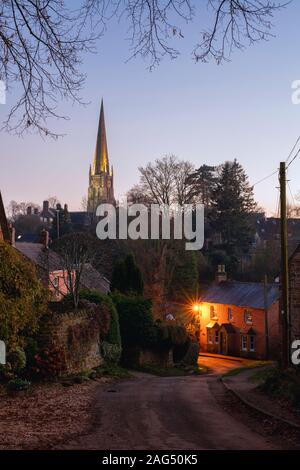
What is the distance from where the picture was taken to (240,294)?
4903cm

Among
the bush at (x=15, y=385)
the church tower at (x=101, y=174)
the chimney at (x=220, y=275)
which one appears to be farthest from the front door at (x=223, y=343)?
the church tower at (x=101, y=174)

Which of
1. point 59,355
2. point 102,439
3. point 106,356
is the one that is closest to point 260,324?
point 106,356

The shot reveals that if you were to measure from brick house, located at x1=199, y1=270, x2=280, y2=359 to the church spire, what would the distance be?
9277 centimetres

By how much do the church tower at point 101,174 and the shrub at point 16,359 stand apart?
302 feet

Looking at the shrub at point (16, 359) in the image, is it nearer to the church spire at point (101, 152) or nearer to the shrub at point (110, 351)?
the shrub at point (110, 351)

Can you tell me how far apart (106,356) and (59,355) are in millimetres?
6706

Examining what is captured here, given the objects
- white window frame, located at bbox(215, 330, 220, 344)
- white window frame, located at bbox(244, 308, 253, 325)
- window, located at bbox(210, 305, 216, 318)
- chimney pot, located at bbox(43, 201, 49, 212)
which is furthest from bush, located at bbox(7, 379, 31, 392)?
chimney pot, located at bbox(43, 201, 49, 212)

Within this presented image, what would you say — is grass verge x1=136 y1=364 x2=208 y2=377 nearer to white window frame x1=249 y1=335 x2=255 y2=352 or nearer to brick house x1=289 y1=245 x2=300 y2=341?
brick house x1=289 y1=245 x2=300 y2=341

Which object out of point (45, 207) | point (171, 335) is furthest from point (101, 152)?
point (171, 335)

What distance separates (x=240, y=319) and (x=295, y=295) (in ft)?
60.5

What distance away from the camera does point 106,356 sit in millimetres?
28344

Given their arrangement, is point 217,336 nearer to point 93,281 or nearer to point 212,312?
point 212,312

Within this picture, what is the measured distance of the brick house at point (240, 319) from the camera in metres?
44.7
